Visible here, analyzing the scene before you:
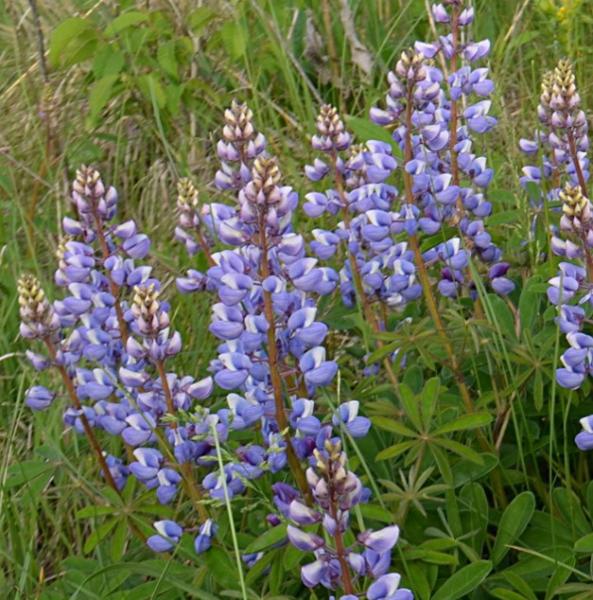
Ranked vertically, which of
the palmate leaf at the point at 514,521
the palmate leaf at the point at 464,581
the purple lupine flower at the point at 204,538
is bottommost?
the palmate leaf at the point at 514,521

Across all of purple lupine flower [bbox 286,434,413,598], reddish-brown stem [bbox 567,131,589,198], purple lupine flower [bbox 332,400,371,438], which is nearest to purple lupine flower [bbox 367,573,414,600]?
purple lupine flower [bbox 286,434,413,598]

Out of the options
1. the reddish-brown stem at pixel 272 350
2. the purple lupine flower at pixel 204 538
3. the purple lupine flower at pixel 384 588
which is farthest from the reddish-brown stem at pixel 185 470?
the purple lupine flower at pixel 384 588

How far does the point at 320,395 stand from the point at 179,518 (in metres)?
0.37

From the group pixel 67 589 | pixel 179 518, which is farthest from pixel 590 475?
pixel 67 589

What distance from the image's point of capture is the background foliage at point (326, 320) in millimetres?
1850

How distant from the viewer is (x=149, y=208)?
3.47 meters

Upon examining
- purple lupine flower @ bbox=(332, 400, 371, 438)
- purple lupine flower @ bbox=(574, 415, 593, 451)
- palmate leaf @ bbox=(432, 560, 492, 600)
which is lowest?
palmate leaf @ bbox=(432, 560, 492, 600)

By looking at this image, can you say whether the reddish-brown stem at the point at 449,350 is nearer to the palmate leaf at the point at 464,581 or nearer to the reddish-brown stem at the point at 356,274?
the reddish-brown stem at the point at 356,274

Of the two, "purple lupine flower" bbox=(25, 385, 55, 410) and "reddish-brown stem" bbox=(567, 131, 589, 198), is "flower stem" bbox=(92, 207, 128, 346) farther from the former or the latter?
"reddish-brown stem" bbox=(567, 131, 589, 198)

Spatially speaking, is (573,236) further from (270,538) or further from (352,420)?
(270,538)

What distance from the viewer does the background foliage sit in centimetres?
185

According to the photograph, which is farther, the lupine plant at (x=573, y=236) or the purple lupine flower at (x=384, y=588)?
the lupine plant at (x=573, y=236)

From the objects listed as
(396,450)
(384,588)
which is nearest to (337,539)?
(384,588)

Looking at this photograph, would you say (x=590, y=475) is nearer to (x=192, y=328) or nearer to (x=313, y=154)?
(x=192, y=328)
